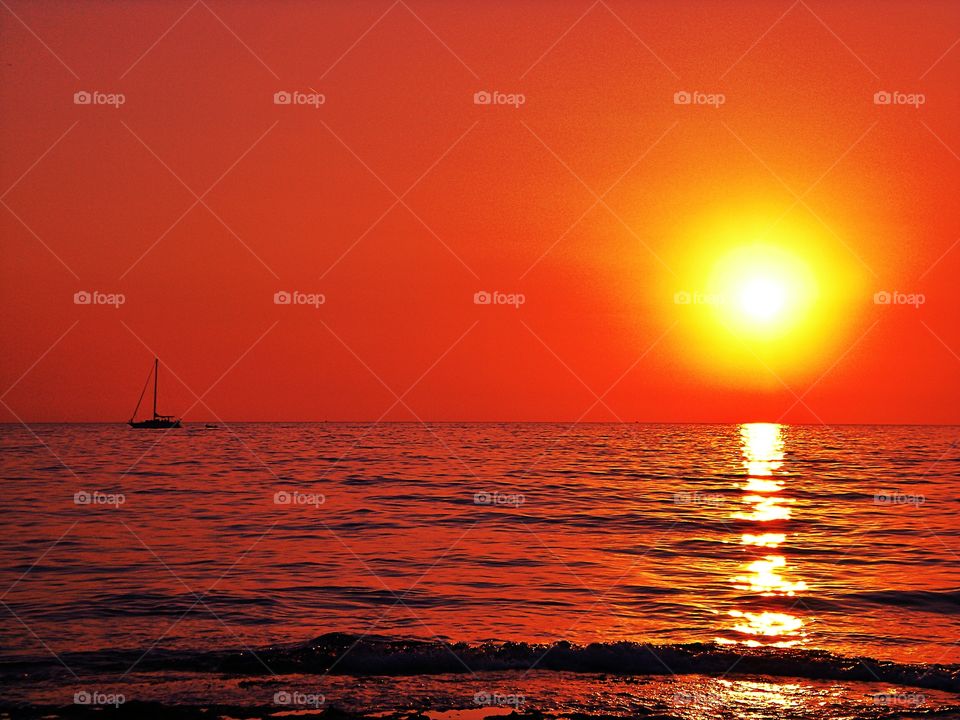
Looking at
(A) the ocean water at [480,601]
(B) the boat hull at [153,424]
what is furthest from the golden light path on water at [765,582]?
(B) the boat hull at [153,424]

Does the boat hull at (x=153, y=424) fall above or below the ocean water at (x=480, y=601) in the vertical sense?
above

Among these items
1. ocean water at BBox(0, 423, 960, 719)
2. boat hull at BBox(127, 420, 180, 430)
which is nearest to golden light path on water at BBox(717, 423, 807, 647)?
ocean water at BBox(0, 423, 960, 719)

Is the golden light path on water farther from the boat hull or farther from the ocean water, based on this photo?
the boat hull

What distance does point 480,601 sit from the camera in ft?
59.5

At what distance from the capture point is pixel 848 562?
23.3m

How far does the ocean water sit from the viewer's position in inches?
A: 501

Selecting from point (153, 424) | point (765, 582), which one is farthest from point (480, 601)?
point (153, 424)

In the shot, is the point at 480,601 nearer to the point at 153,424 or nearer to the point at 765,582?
the point at 765,582

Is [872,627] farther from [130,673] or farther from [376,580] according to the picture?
[130,673]

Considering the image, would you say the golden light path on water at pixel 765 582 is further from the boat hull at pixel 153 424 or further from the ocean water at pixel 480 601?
the boat hull at pixel 153 424

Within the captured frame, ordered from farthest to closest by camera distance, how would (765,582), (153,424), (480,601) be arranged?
(153,424), (765,582), (480,601)

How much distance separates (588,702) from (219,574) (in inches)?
429

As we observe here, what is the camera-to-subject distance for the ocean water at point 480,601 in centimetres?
1273

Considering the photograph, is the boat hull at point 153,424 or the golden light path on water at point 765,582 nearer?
the golden light path on water at point 765,582
